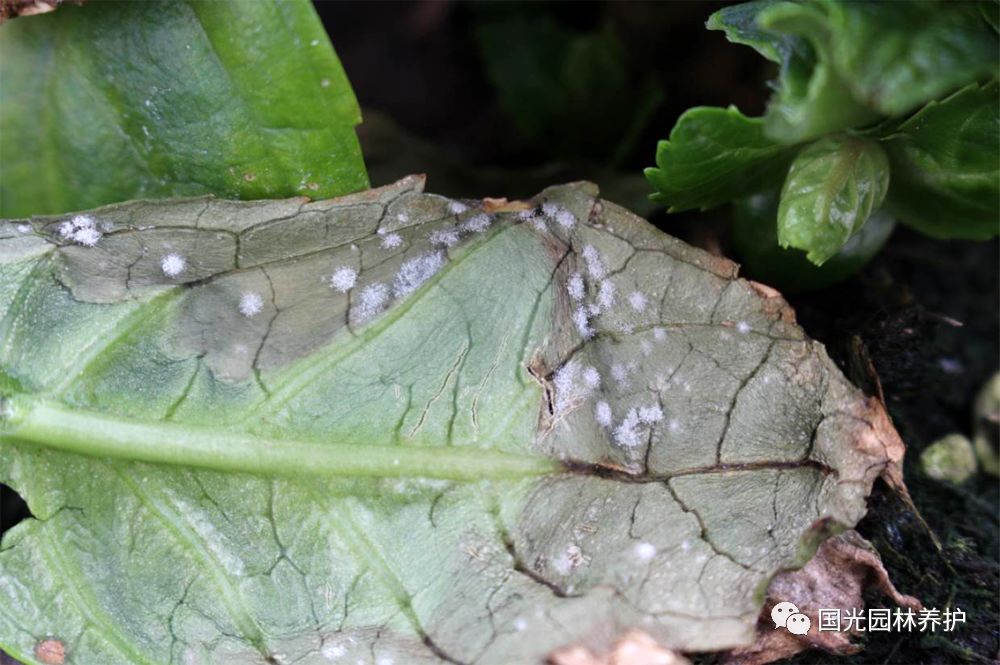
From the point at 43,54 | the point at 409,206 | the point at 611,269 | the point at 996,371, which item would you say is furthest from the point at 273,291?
the point at 996,371

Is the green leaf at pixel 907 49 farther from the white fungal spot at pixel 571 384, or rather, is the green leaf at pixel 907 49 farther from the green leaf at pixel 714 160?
the white fungal spot at pixel 571 384

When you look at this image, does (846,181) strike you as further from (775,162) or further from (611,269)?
(611,269)

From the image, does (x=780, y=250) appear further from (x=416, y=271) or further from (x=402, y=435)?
(x=402, y=435)

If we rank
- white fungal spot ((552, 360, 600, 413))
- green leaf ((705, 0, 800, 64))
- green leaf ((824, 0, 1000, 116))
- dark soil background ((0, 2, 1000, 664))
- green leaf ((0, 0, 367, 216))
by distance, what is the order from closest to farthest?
green leaf ((824, 0, 1000, 116))
green leaf ((705, 0, 800, 64))
white fungal spot ((552, 360, 600, 413))
green leaf ((0, 0, 367, 216))
dark soil background ((0, 2, 1000, 664))

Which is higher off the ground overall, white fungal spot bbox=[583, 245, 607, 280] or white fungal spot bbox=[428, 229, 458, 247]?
white fungal spot bbox=[428, 229, 458, 247]

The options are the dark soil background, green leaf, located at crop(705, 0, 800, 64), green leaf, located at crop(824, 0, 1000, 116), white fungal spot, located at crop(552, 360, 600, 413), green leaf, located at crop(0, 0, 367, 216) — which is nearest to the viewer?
green leaf, located at crop(824, 0, 1000, 116)

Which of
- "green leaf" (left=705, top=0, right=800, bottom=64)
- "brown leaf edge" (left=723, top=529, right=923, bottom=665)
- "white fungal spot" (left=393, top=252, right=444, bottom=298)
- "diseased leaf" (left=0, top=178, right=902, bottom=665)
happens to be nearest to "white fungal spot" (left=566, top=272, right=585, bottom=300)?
"diseased leaf" (left=0, top=178, right=902, bottom=665)

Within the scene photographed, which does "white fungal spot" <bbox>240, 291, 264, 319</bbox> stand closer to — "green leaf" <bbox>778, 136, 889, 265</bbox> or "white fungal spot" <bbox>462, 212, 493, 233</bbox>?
"white fungal spot" <bbox>462, 212, 493, 233</bbox>
